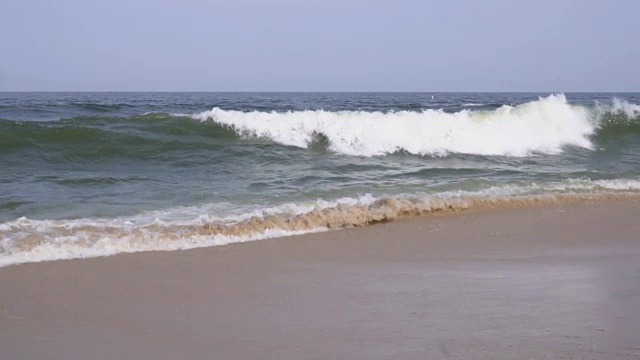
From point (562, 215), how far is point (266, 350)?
447 cm

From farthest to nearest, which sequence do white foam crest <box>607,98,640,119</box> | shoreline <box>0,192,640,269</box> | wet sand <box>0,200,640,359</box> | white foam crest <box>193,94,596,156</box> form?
white foam crest <box>607,98,640,119</box> → white foam crest <box>193,94,596,156</box> → shoreline <box>0,192,640,269</box> → wet sand <box>0,200,640,359</box>

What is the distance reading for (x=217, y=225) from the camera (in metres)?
5.80

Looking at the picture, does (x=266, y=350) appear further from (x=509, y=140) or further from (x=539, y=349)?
(x=509, y=140)

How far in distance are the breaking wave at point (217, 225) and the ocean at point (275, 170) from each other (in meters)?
0.02

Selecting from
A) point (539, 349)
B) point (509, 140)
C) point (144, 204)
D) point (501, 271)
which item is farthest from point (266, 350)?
point (509, 140)

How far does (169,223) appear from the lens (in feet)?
19.6

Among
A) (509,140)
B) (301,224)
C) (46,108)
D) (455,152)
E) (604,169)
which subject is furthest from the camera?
(46,108)

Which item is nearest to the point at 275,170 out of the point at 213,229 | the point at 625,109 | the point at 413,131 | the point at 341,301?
the point at 413,131

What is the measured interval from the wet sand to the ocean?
69cm

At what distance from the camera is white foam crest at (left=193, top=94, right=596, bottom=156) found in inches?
504

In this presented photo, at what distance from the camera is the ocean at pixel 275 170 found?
5.84 meters

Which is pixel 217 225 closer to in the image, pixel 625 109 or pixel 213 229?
pixel 213 229

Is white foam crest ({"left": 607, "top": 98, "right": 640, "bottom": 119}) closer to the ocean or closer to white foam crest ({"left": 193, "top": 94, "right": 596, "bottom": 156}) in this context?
the ocean

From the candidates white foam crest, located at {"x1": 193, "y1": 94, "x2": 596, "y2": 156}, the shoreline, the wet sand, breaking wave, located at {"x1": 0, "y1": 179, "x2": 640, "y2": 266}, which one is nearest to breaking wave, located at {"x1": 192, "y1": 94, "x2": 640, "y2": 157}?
white foam crest, located at {"x1": 193, "y1": 94, "x2": 596, "y2": 156}
